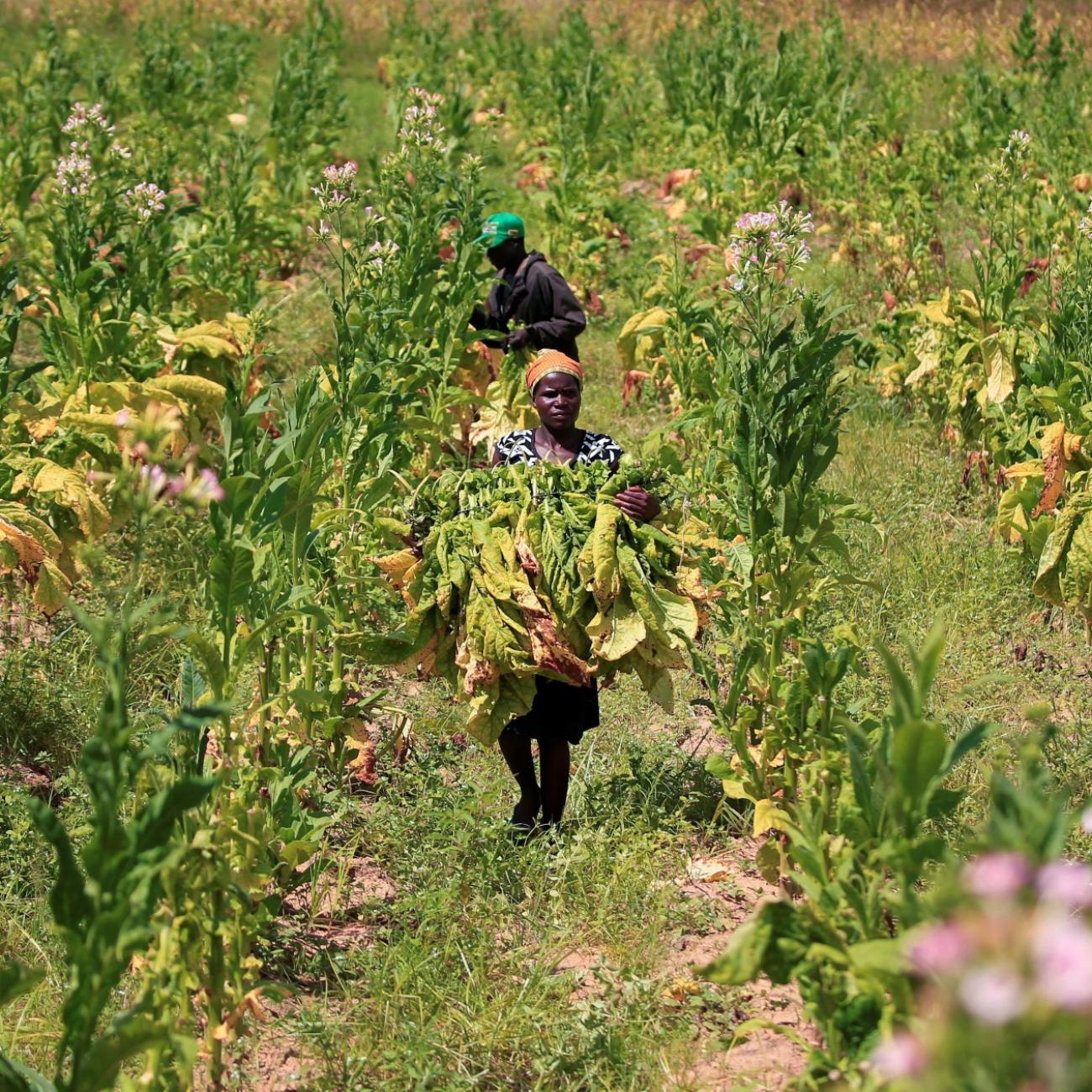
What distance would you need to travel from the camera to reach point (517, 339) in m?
7.56

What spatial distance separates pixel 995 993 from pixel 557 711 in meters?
3.28

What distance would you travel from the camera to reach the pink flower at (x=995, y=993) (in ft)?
5.00

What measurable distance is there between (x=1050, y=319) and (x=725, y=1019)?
3863mm

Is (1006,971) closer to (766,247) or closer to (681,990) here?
(681,990)

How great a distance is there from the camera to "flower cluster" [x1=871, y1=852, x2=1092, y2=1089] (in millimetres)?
1525

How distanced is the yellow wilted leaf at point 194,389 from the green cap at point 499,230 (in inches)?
61.7

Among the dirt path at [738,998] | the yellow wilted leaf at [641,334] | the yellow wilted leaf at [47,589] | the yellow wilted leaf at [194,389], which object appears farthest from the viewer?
the yellow wilted leaf at [641,334]

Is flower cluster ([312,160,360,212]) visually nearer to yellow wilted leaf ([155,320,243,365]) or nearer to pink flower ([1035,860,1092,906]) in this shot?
yellow wilted leaf ([155,320,243,365])

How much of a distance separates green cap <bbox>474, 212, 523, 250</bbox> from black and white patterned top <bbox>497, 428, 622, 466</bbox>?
295 centimetres

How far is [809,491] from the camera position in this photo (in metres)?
4.84

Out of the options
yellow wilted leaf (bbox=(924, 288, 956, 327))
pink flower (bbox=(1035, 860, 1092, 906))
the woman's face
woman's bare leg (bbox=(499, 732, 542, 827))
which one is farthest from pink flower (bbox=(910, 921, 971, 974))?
yellow wilted leaf (bbox=(924, 288, 956, 327))

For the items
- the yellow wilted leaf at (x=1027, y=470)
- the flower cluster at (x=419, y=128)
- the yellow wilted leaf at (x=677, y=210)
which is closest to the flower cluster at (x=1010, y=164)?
the yellow wilted leaf at (x=1027, y=470)

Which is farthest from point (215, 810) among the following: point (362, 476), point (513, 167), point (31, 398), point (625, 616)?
point (513, 167)

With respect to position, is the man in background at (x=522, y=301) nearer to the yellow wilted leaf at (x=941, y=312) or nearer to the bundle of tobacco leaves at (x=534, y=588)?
the yellow wilted leaf at (x=941, y=312)
